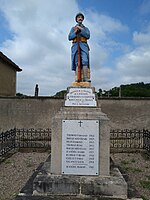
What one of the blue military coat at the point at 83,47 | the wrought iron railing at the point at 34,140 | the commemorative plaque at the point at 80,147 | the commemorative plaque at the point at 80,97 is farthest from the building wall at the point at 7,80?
the commemorative plaque at the point at 80,147

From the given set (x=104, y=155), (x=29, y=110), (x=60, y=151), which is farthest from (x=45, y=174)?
(x=29, y=110)

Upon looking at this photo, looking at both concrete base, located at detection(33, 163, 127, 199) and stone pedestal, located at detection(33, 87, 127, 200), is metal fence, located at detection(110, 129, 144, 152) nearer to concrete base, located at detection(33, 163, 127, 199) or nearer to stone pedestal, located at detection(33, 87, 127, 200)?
stone pedestal, located at detection(33, 87, 127, 200)

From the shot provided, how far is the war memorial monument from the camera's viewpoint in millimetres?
3973

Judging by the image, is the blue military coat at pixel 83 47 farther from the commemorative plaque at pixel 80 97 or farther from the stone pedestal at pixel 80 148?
the stone pedestal at pixel 80 148

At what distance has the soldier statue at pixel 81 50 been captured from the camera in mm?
5059

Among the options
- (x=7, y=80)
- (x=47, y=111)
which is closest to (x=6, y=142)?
(x=47, y=111)

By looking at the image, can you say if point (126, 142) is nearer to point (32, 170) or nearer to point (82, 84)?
point (32, 170)

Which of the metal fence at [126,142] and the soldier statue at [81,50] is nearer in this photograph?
the soldier statue at [81,50]

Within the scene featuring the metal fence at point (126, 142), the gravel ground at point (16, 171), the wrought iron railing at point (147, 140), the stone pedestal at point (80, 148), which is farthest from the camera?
the metal fence at point (126, 142)

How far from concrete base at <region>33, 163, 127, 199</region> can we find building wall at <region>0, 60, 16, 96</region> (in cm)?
1311

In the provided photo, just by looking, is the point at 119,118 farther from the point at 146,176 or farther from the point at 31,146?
the point at 146,176

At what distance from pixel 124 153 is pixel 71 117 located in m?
5.31

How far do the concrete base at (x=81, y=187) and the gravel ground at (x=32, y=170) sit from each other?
79 cm

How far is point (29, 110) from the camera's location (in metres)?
12.5
